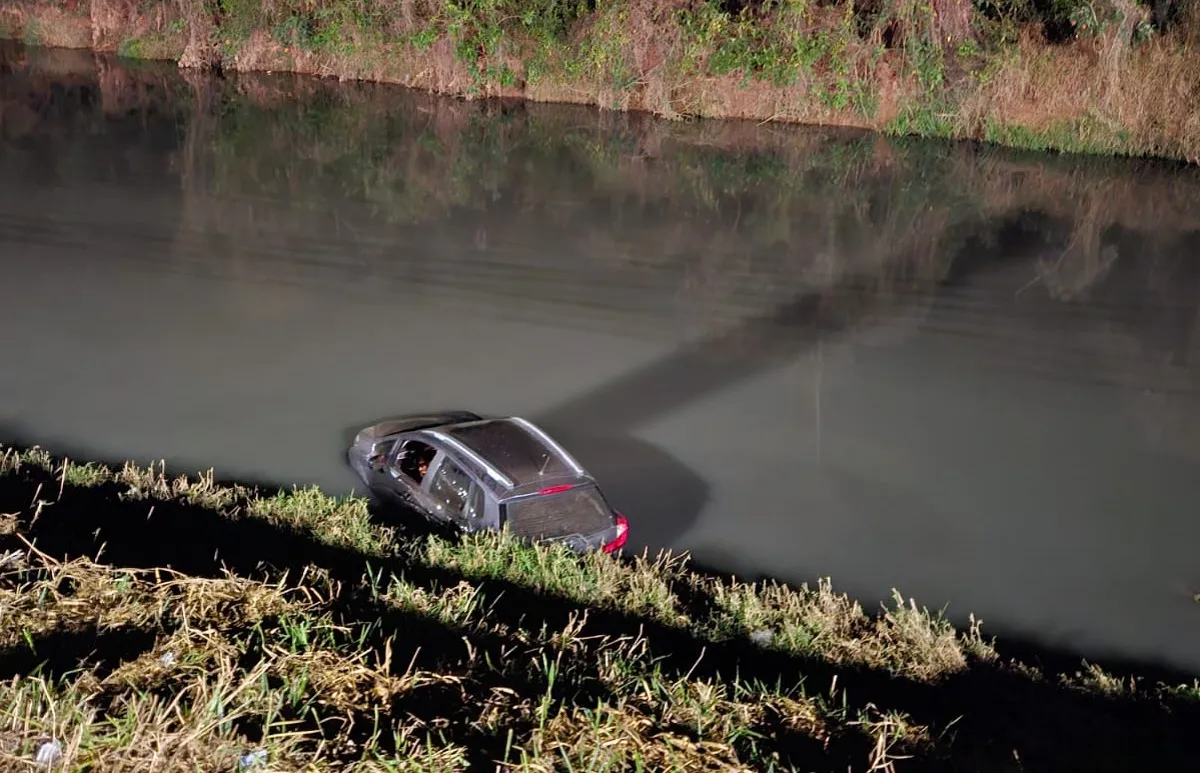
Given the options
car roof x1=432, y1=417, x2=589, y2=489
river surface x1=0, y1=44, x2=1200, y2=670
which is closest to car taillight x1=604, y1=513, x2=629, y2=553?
car roof x1=432, y1=417, x2=589, y2=489

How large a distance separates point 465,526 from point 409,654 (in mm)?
5642

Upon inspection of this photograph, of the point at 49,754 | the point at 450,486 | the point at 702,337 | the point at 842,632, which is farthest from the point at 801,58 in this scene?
the point at 49,754

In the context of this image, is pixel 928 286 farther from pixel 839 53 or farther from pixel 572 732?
pixel 572 732

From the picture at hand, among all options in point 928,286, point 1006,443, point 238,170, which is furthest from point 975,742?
point 238,170

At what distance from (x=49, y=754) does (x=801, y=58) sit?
34.2m

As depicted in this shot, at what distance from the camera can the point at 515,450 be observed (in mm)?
11875

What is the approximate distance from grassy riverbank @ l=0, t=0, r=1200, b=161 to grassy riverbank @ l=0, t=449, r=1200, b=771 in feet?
90.8

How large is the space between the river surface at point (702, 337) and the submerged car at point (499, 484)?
4.06 ft

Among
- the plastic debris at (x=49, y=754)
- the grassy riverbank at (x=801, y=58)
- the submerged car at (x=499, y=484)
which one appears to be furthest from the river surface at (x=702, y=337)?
the plastic debris at (x=49, y=754)

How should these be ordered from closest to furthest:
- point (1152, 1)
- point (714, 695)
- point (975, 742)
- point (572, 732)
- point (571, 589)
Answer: point (572, 732), point (714, 695), point (975, 742), point (571, 589), point (1152, 1)

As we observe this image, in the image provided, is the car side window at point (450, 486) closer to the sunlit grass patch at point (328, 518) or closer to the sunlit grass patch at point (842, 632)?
the sunlit grass patch at point (328, 518)

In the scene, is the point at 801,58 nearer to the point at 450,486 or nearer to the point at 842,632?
the point at 450,486

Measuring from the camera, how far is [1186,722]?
8000 millimetres

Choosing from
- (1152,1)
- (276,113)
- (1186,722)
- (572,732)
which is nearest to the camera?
(572,732)
